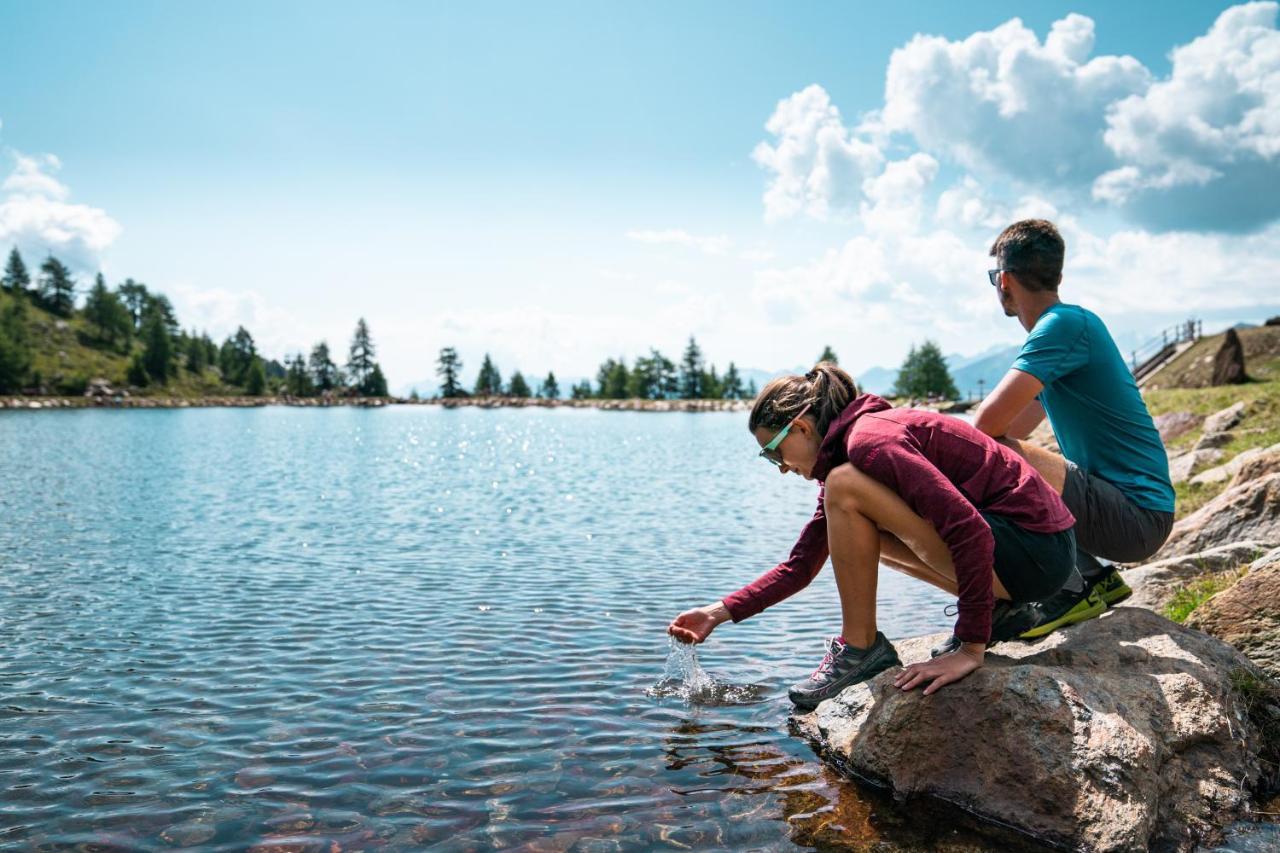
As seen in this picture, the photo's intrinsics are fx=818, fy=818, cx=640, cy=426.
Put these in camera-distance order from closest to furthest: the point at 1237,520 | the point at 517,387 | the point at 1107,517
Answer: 1. the point at 1107,517
2. the point at 1237,520
3. the point at 517,387

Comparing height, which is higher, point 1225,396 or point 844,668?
point 1225,396

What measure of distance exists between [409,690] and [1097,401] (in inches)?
223

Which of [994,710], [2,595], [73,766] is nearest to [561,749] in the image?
[994,710]

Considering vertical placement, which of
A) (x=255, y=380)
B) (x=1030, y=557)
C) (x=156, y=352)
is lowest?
(x=1030, y=557)

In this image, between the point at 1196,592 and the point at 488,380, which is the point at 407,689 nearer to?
the point at 1196,592

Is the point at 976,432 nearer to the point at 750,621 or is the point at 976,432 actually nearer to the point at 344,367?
the point at 750,621

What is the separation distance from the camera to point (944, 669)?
4.32m

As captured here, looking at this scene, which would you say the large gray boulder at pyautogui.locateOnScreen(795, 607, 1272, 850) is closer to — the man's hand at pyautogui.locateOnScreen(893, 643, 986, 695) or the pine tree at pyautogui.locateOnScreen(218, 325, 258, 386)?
the man's hand at pyautogui.locateOnScreen(893, 643, 986, 695)

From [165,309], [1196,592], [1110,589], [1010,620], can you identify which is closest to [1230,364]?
[1196,592]

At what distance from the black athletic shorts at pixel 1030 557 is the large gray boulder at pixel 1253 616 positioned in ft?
4.82

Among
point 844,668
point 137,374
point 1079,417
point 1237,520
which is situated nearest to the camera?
point 1079,417

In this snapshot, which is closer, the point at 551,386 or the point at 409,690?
the point at 409,690

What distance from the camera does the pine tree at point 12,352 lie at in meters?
111

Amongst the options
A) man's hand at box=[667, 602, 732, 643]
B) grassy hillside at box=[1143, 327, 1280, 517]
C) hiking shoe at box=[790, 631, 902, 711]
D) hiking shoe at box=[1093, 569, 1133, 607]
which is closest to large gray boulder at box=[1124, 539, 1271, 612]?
hiking shoe at box=[1093, 569, 1133, 607]
